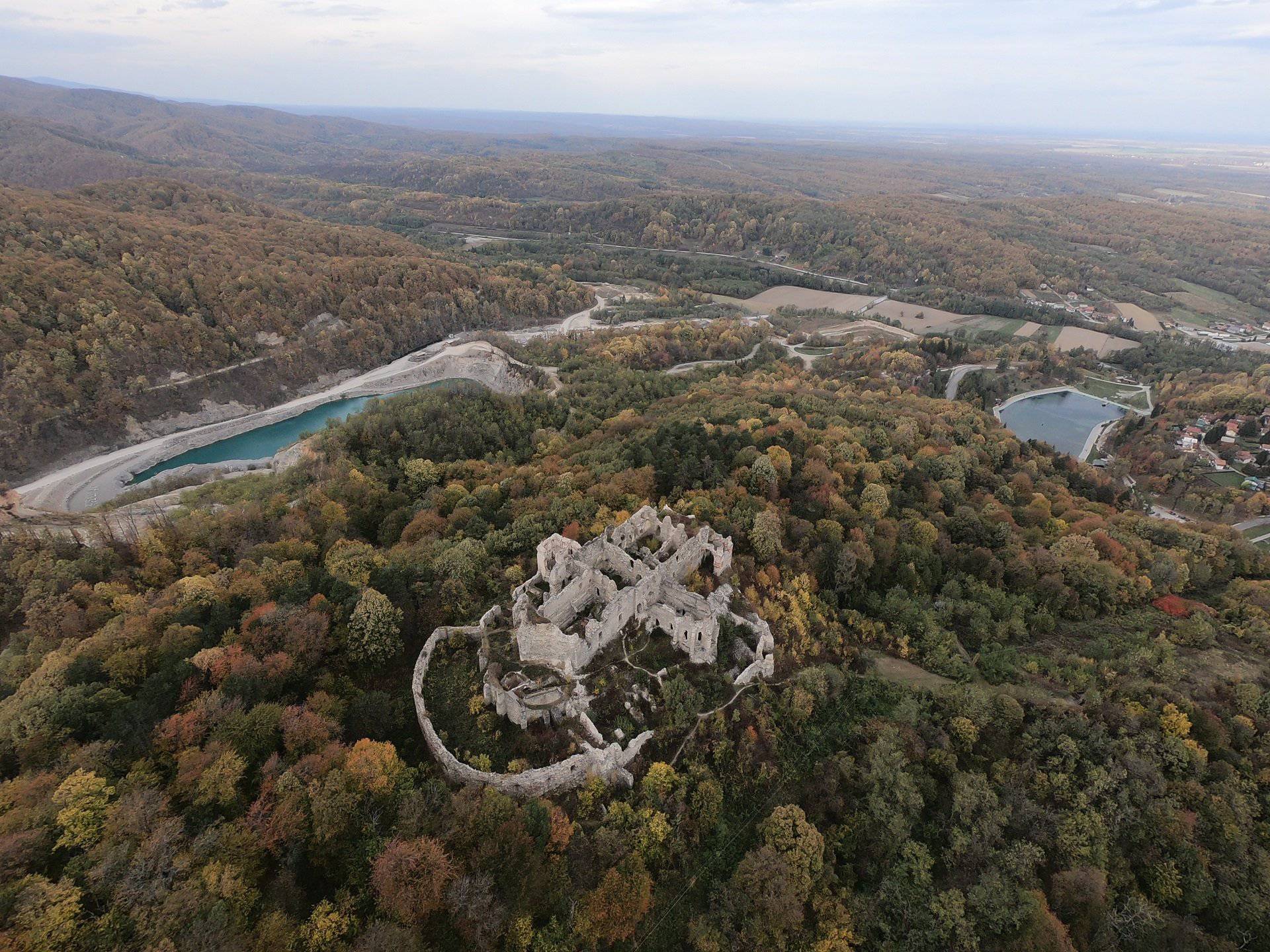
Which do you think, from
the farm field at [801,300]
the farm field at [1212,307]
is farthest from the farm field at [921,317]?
the farm field at [1212,307]

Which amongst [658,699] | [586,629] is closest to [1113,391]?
[658,699]

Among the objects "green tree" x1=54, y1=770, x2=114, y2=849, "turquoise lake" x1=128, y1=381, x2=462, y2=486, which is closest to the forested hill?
"turquoise lake" x1=128, y1=381, x2=462, y2=486

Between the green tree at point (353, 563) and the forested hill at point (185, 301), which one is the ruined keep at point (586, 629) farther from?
the forested hill at point (185, 301)

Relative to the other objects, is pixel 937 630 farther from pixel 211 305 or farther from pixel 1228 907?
pixel 211 305

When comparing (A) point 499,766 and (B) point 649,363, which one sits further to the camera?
(B) point 649,363

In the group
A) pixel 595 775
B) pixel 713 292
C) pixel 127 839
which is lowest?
pixel 713 292

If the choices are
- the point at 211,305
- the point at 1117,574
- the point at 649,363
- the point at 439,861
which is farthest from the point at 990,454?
the point at 211,305
